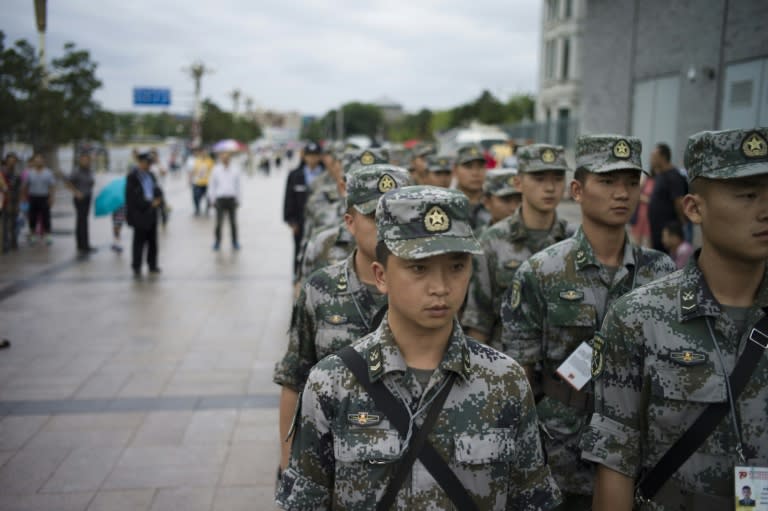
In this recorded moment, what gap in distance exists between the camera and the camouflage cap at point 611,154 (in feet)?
10.4

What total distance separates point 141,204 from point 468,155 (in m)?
6.67

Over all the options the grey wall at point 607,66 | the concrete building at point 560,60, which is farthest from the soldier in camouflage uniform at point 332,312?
the concrete building at point 560,60

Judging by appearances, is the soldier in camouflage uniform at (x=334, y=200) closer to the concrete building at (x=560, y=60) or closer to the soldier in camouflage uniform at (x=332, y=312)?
the soldier in camouflage uniform at (x=332, y=312)

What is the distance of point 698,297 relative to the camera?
2172mm

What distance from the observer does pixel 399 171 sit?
136 inches

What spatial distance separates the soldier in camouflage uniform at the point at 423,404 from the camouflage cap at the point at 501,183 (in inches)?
140

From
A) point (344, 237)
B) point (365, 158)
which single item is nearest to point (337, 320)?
point (344, 237)

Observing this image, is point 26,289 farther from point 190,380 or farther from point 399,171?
point 399,171

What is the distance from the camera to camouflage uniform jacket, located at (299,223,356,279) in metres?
4.41

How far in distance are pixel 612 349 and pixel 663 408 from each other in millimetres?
236

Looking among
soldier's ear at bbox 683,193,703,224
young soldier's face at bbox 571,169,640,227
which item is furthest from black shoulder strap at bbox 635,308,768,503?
young soldier's face at bbox 571,169,640,227

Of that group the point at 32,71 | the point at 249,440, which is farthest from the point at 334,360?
the point at 32,71

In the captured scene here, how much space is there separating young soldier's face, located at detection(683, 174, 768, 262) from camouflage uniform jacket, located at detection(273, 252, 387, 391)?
1.43 m

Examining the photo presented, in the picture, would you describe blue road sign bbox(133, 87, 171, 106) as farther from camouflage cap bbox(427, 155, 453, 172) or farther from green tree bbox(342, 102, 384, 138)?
green tree bbox(342, 102, 384, 138)
